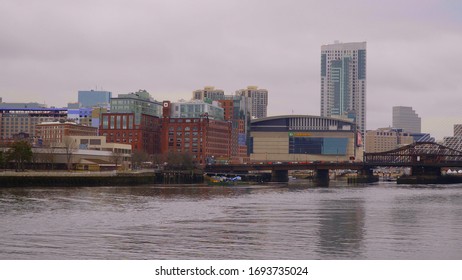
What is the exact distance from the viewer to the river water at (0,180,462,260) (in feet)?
123

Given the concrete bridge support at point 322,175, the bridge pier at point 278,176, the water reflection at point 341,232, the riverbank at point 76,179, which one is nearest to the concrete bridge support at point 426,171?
the concrete bridge support at point 322,175

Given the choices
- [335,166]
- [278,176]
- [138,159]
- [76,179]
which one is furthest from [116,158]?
[278,176]

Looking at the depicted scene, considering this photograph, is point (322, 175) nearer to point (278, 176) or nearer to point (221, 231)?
point (278, 176)

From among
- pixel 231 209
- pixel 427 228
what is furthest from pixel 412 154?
pixel 427 228

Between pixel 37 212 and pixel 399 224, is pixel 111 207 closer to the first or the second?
pixel 37 212

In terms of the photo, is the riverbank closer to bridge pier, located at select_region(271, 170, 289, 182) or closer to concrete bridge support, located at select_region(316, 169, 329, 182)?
concrete bridge support, located at select_region(316, 169, 329, 182)

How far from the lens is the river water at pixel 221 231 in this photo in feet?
123

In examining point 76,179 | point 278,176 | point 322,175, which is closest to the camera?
point 76,179

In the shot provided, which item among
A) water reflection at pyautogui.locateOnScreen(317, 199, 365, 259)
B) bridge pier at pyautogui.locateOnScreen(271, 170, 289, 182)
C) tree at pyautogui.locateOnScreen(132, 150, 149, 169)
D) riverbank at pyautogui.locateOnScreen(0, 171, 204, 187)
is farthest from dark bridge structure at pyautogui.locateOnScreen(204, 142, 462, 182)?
water reflection at pyautogui.locateOnScreen(317, 199, 365, 259)

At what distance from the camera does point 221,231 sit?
46812 millimetres

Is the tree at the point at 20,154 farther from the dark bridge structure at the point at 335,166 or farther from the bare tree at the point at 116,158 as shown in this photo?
the dark bridge structure at the point at 335,166

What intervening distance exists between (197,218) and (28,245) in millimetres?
18487

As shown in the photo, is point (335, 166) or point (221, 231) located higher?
point (335, 166)

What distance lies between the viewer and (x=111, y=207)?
65.1m
